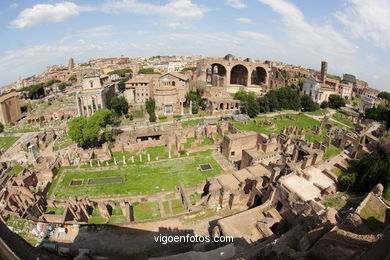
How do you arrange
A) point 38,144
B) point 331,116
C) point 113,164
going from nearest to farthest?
point 113,164, point 38,144, point 331,116

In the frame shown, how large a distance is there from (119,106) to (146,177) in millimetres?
28655

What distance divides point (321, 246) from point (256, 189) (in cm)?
1099

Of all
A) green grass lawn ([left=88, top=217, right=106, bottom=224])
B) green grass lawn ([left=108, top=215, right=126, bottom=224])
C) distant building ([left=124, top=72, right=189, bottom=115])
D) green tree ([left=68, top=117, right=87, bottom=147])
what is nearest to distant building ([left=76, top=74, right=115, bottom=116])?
distant building ([left=124, top=72, right=189, bottom=115])

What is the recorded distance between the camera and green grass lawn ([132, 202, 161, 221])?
2300 centimetres

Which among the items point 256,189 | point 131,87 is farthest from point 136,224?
point 131,87

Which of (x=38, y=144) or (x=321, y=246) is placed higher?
(x=321, y=246)

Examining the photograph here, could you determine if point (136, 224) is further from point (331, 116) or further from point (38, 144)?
point (331, 116)

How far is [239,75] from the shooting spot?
85375mm

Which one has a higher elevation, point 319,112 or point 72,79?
point 72,79

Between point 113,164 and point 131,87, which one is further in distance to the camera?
point 131,87

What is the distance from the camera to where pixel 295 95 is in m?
61.7

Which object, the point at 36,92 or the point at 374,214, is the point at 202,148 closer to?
the point at 374,214

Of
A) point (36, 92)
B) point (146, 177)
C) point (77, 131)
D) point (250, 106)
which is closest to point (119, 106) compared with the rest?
point (77, 131)

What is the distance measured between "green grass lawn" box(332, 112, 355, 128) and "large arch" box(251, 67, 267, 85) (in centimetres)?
2873
